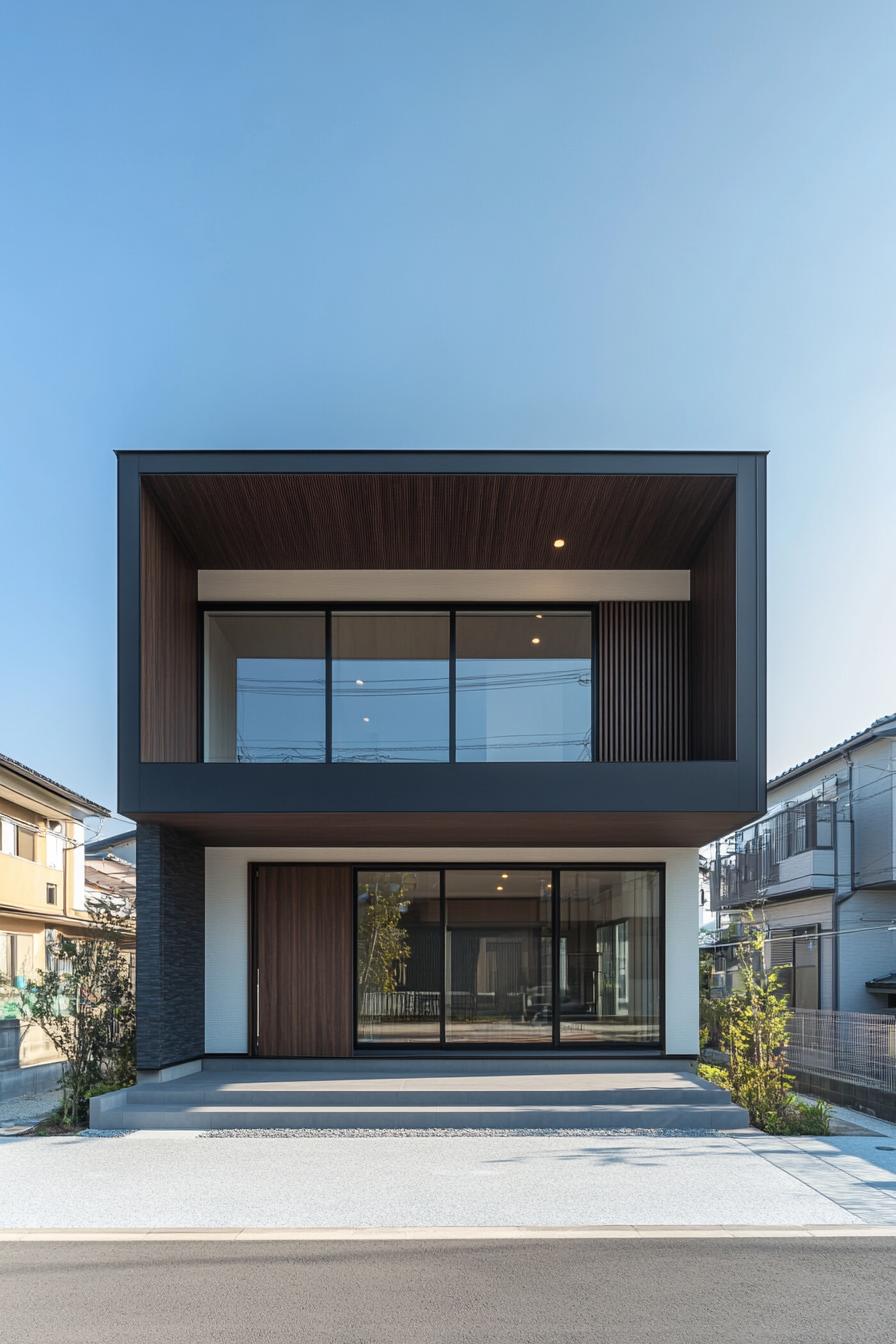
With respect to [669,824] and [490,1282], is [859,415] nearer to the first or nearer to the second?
[669,824]

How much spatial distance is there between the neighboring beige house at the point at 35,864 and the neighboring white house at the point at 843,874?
48.8 feet

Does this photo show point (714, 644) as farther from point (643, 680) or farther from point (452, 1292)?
point (452, 1292)

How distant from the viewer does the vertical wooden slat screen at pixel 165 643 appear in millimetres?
11594

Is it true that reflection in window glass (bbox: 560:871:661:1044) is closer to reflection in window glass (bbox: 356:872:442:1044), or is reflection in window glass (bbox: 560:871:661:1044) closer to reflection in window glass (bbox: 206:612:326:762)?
reflection in window glass (bbox: 356:872:442:1044)

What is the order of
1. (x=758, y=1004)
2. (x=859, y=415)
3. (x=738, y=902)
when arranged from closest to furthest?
(x=758, y=1004)
(x=859, y=415)
(x=738, y=902)

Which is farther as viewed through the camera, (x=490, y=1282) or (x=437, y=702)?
(x=437, y=702)

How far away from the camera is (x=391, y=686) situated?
13.3 m

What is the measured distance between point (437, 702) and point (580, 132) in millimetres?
10163

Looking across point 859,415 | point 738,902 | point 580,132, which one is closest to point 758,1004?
point 859,415

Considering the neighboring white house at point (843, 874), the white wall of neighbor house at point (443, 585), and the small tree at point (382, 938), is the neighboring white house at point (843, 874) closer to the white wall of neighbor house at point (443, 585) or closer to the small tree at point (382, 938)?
the white wall of neighbor house at point (443, 585)

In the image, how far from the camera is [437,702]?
1320cm

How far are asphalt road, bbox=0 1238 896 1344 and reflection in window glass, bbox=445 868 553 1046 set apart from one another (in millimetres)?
6509

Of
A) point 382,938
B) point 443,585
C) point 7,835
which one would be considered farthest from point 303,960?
point 7,835

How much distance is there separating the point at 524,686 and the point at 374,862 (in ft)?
9.53
